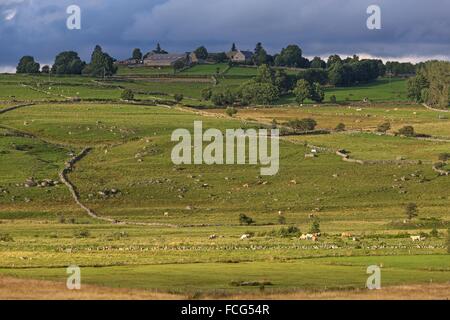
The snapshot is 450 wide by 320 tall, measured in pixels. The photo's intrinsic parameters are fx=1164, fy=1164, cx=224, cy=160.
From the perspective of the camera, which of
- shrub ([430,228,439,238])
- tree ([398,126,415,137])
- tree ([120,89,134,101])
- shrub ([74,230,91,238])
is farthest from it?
tree ([120,89,134,101])

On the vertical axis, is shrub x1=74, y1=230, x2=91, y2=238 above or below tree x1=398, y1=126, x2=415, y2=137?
below

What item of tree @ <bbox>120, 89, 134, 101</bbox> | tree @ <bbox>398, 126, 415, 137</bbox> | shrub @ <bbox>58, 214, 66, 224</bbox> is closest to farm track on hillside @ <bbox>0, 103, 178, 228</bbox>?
shrub @ <bbox>58, 214, 66, 224</bbox>

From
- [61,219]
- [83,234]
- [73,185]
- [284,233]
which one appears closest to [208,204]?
[73,185]

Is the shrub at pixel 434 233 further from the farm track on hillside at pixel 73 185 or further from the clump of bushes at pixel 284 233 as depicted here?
the farm track on hillside at pixel 73 185

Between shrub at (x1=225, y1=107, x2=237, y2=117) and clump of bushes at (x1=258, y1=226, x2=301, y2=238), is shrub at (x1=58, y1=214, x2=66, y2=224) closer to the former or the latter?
clump of bushes at (x1=258, y1=226, x2=301, y2=238)

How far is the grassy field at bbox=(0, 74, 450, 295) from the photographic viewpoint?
2373 inches

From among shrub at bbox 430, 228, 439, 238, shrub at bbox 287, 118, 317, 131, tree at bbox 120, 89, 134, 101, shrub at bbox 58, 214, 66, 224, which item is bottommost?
shrub at bbox 58, 214, 66, 224

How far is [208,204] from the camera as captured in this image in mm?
116250

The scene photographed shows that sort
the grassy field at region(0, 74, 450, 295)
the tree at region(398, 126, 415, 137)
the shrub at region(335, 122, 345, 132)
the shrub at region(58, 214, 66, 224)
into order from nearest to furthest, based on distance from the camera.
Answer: the grassy field at region(0, 74, 450, 295)
the shrub at region(58, 214, 66, 224)
the tree at region(398, 126, 415, 137)
the shrub at region(335, 122, 345, 132)

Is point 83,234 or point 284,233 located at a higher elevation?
point 284,233

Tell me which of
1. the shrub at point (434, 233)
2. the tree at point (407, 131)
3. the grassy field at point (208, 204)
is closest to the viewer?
the grassy field at point (208, 204)

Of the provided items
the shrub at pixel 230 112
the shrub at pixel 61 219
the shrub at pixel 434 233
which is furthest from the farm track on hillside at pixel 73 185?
the shrub at pixel 230 112

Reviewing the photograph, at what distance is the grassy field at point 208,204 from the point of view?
60281 mm

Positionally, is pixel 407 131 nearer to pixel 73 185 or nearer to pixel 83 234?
pixel 73 185
